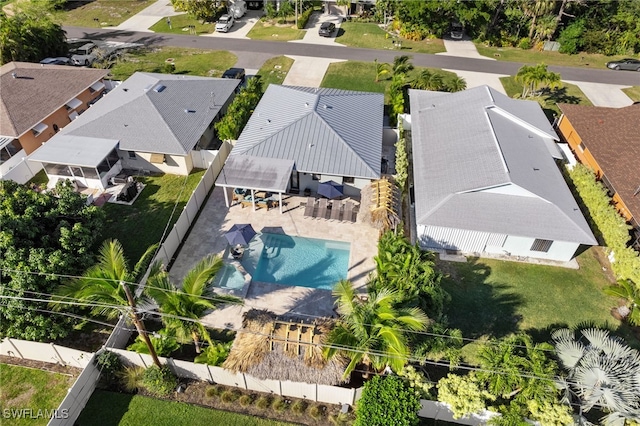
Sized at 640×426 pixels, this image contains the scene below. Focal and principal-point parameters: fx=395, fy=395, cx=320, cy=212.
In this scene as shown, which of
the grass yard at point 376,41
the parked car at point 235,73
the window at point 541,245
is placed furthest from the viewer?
the grass yard at point 376,41

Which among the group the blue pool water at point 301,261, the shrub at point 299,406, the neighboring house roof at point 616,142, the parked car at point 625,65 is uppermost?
the neighboring house roof at point 616,142

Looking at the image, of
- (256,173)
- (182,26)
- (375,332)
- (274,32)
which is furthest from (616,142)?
(182,26)

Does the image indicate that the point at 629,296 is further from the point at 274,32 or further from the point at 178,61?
the point at 274,32

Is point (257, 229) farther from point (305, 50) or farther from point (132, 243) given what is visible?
point (305, 50)

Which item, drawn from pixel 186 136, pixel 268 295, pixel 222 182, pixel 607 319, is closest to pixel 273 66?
pixel 186 136

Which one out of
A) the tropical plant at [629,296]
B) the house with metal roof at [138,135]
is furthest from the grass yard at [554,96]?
the house with metal roof at [138,135]

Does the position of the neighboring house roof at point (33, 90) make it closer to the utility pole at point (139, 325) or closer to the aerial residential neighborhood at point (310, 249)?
the aerial residential neighborhood at point (310, 249)

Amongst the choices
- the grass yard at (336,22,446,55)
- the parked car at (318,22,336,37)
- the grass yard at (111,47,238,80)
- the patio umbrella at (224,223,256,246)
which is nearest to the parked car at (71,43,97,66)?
the grass yard at (111,47,238,80)
